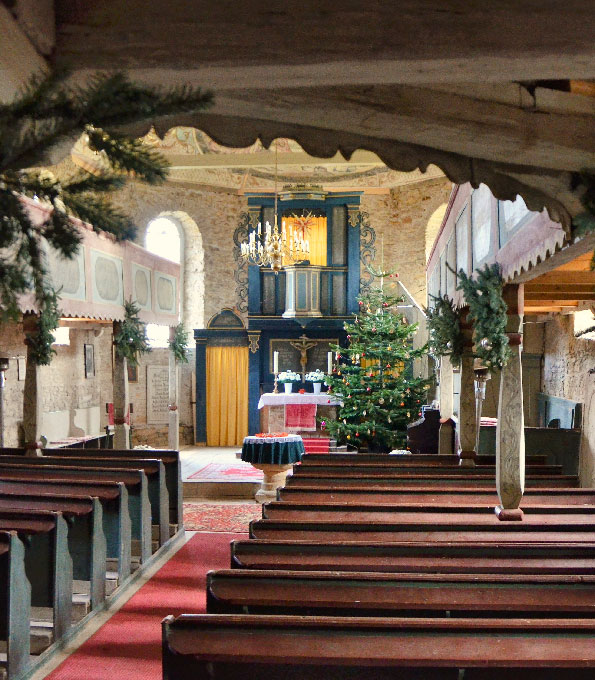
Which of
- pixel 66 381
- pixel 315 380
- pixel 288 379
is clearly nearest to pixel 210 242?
pixel 288 379

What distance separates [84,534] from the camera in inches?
220

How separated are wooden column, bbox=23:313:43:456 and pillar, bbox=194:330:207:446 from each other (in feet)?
30.1

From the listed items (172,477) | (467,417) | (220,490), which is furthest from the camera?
(220,490)

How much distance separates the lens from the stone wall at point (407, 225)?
57.4 feet

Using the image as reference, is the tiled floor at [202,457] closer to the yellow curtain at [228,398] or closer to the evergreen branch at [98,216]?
the yellow curtain at [228,398]

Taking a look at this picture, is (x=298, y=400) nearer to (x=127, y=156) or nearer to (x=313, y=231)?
(x=313, y=231)

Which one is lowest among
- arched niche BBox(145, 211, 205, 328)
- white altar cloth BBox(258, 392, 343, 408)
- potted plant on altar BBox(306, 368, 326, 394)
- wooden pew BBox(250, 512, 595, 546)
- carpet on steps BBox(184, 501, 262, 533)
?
carpet on steps BBox(184, 501, 262, 533)

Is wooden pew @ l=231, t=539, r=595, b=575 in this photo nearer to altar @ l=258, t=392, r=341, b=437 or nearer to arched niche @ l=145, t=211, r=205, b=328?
altar @ l=258, t=392, r=341, b=437

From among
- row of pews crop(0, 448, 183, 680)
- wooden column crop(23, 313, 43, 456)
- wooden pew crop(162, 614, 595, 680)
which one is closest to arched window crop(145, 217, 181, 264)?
wooden column crop(23, 313, 43, 456)

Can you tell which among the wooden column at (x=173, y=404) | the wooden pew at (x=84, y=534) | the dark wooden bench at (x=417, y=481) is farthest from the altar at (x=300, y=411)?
the wooden pew at (x=84, y=534)

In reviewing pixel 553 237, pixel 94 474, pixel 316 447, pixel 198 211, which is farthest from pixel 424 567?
pixel 198 211

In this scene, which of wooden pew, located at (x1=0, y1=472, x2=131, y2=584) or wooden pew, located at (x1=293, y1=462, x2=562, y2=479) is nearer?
wooden pew, located at (x1=0, y1=472, x2=131, y2=584)

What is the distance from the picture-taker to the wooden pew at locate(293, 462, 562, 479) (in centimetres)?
679

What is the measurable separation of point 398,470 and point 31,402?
4.16m
